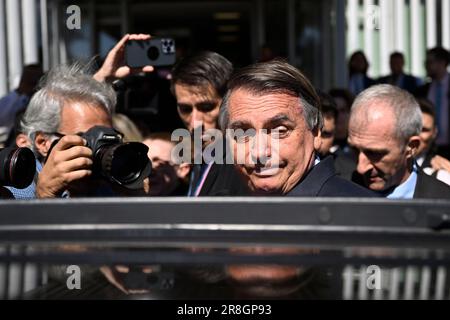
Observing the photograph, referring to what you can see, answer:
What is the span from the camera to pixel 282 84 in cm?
223

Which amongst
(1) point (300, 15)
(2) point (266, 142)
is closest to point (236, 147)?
(2) point (266, 142)

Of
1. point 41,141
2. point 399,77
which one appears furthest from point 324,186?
point 399,77

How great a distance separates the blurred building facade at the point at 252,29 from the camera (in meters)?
7.73

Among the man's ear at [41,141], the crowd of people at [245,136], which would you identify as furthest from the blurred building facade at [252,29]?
the man's ear at [41,141]

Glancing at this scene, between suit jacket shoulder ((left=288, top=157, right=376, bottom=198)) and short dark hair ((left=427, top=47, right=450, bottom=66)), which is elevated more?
short dark hair ((left=427, top=47, right=450, bottom=66))

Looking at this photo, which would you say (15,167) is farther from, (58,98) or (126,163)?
(58,98)

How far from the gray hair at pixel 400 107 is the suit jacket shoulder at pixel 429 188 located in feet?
0.85

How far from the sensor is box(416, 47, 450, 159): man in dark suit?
6703 millimetres

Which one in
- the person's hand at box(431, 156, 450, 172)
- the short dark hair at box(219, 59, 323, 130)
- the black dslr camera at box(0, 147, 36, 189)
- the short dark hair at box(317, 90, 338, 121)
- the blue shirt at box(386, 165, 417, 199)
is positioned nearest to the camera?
the black dslr camera at box(0, 147, 36, 189)

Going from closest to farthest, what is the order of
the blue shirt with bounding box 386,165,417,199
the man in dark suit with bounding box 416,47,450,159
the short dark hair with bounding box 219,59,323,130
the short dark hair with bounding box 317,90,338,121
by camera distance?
the short dark hair with bounding box 219,59,323,130 < the blue shirt with bounding box 386,165,417,199 < the short dark hair with bounding box 317,90,338,121 < the man in dark suit with bounding box 416,47,450,159

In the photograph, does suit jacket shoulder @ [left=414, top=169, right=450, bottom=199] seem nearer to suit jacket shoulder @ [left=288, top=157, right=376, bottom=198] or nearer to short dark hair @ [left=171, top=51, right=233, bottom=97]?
suit jacket shoulder @ [left=288, top=157, right=376, bottom=198]

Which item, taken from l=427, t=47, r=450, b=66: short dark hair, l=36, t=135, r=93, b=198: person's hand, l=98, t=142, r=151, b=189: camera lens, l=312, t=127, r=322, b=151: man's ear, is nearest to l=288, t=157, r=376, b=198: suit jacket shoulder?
l=312, t=127, r=322, b=151: man's ear

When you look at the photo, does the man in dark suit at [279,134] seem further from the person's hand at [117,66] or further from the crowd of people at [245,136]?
the person's hand at [117,66]
